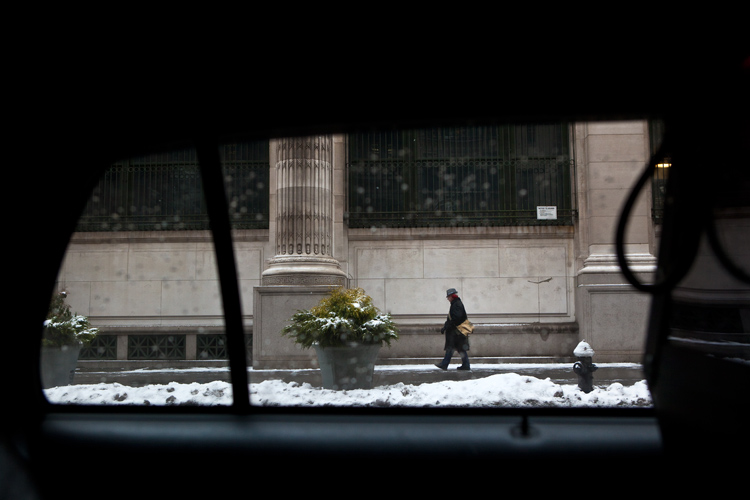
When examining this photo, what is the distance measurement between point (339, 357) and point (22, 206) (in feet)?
6.59

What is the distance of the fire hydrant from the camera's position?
8.52ft

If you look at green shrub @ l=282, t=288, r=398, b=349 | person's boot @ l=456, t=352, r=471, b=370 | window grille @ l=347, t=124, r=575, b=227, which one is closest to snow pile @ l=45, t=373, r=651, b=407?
person's boot @ l=456, t=352, r=471, b=370

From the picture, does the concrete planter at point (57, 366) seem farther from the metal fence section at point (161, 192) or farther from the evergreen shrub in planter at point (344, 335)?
the evergreen shrub in planter at point (344, 335)

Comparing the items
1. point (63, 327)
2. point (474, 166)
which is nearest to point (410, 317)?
point (474, 166)

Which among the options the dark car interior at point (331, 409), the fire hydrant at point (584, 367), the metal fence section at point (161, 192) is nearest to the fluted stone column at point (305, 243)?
the fire hydrant at point (584, 367)

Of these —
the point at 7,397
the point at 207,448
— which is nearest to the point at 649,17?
the point at 207,448

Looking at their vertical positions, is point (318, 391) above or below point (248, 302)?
below

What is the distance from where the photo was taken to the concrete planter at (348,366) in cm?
281

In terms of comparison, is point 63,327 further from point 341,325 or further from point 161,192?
point 341,325

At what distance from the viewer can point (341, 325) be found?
5.20 meters

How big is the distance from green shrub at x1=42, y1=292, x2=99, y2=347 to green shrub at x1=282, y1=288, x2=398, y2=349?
1.71 m

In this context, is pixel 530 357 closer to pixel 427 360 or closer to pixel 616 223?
pixel 427 360

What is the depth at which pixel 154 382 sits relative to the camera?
245 cm

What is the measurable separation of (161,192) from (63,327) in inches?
27.7
